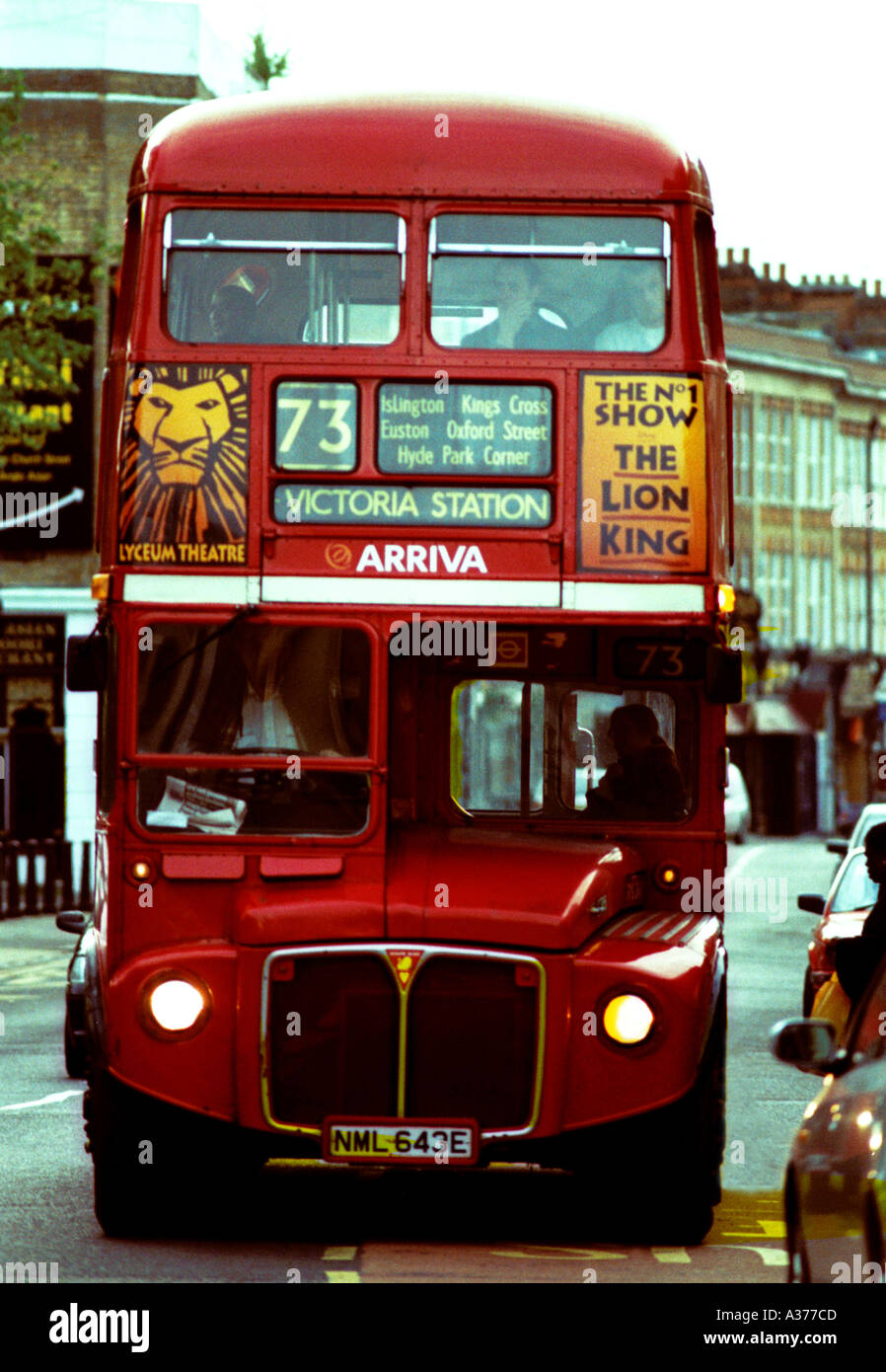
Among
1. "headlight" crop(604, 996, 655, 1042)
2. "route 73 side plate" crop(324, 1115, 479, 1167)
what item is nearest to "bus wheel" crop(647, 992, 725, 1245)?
"headlight" crop(604, 996, 655, 1042)

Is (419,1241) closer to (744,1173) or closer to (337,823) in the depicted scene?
(337,823)

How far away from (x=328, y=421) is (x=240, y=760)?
1.30m

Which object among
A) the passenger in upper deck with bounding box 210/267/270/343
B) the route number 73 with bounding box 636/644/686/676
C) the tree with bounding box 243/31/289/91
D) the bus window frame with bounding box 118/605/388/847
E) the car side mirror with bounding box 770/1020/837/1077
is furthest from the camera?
the tree with bounding box 243/31/289/91

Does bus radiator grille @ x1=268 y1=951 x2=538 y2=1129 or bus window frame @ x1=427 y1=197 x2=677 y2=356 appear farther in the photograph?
bus window frame @ x1=427 y1=197 x2=677 y2=356

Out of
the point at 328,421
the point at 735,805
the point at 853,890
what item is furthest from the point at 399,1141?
the point at 735,805

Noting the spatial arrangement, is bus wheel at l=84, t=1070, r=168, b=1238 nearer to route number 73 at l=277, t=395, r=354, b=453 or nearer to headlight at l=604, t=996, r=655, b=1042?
headlight at l=604, t=996, r=655, b=1042

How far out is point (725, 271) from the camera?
84.5 metres

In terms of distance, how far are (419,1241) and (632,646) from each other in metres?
2.40

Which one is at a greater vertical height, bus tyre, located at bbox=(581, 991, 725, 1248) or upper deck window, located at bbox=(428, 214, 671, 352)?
upper deck window, located at bbox=(428, 214, 671, 352)

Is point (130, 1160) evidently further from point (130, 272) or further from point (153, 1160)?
point (130, 272)

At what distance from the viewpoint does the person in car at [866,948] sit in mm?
11234

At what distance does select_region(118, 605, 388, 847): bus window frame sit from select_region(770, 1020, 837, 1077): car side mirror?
10.7 ft

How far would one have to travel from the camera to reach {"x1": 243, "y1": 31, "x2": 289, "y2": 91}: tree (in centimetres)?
4328

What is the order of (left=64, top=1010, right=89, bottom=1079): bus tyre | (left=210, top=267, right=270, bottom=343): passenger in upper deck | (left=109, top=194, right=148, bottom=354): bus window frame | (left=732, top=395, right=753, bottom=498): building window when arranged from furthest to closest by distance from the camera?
(left=732, top=395, right=753, bottom=498): building window → (left=64, top=1010, right=89, bottom=1079): bus tyre → (left=109, top=194, right=148, bottom=354): bus window frame → (left=210, top=267, right=270, bottom=343): passenger in upper deck
